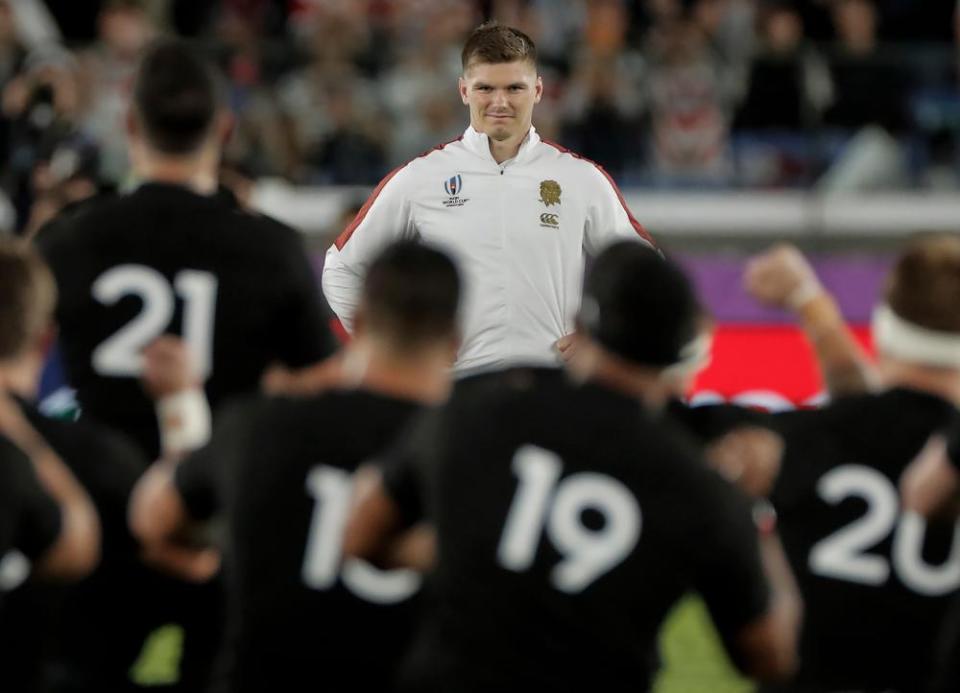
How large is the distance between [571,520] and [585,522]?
3cm

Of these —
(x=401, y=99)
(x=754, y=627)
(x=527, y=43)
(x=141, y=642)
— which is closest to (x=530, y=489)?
(x=754, y=627)

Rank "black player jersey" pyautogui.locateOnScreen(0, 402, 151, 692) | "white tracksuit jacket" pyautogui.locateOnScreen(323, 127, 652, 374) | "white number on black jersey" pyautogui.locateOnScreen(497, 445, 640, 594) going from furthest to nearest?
1. "white tracksuit jacket" pyautogui.locateOnScreen(323, 127, 652, 374)
2. "black player jersey" pyautogui.locateOnScreen(0, 402, 151, 692)
3. "white number on black jersey" pyautogui.locateOnScreen(497, 445, 640, 594)

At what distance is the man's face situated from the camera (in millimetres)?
7414

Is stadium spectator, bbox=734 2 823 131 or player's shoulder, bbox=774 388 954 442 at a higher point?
player's shoulder, bbox=774 388 954 442

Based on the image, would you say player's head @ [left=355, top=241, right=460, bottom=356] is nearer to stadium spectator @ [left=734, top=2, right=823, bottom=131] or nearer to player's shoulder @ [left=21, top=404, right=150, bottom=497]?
player's shoulder @ [left=21, top=404, right=150, bottom=497]

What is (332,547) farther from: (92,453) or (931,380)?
(931,380)

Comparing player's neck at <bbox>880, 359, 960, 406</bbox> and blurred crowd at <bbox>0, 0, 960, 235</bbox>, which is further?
blurred crowd at <bbox>0, 0, 960, 235</bbox>

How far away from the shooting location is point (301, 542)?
4273mm

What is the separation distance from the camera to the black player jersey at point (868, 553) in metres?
4.68

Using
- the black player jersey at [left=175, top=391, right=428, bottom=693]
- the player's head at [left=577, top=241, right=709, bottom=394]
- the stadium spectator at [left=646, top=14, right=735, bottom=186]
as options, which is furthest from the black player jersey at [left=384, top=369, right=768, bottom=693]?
the stadium spectator at [left=646, top=14, right=735, bottom=186]

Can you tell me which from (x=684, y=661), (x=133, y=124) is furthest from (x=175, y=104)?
(x=684, y=661)

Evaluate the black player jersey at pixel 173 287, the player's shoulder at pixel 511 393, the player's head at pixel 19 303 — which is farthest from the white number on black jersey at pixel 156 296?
the player's shoulder at pixel 511 393

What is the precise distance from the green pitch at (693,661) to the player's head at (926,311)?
279 centimetres

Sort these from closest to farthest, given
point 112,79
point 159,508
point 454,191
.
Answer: point 159,508 → point 454,191 → point 112,79
